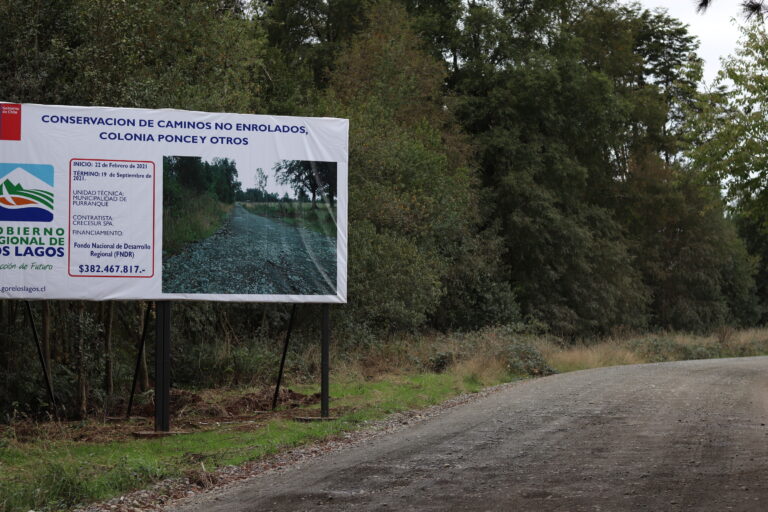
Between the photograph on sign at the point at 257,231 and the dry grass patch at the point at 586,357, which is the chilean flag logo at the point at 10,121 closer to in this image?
the photograph on sign at the point at 257,231

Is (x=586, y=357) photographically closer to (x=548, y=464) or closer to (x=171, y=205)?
(x=171, y=205)

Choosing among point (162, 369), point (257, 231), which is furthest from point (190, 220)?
point (162, 369)

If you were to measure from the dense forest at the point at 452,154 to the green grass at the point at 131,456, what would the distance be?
3.51m

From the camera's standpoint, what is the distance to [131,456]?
10.7 metres

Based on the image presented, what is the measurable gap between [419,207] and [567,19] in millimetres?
22791

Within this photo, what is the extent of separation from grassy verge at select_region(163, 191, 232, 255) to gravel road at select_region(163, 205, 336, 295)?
0.12m

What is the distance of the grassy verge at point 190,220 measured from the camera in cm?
1325

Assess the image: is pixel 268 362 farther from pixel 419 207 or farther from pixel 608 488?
pixel 608 488

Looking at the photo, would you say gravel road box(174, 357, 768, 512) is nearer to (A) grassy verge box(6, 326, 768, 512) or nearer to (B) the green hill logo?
(A) grassy verge box(6, 326, 768, 512)

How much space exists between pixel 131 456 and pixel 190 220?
398 cm

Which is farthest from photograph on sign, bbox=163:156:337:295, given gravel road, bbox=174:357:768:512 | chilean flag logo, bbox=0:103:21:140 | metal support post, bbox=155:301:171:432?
gravel road, bbox=174:357:768:512

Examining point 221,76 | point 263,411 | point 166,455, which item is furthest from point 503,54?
point 166,455

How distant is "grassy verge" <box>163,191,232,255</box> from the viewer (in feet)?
43.5

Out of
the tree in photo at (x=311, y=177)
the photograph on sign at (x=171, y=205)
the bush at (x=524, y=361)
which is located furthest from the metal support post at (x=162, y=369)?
the bush at (x=524, y=361)
